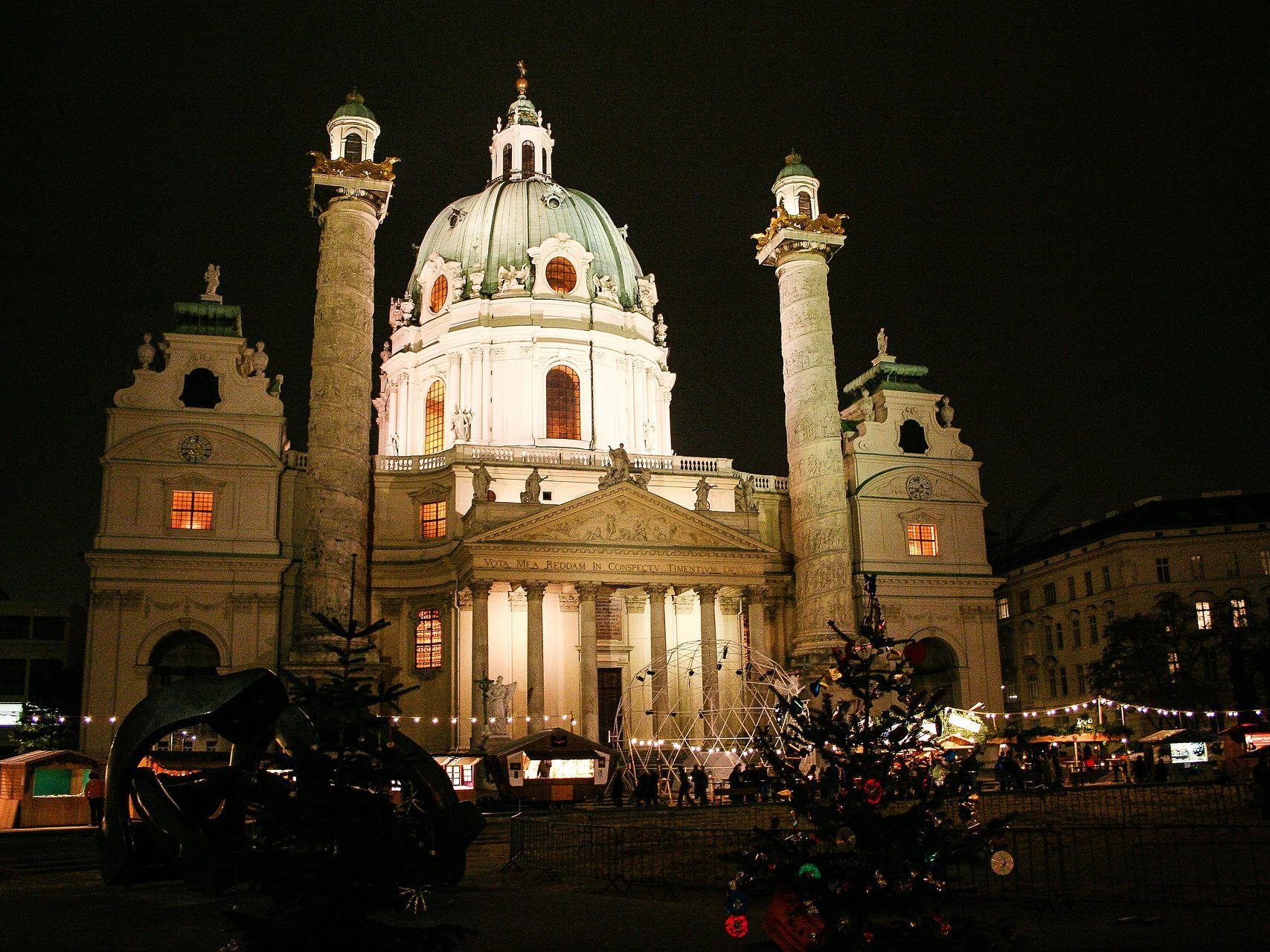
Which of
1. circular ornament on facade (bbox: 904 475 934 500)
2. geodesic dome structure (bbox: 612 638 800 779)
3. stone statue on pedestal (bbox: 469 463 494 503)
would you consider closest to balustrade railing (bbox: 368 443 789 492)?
stone statue on pedestal (bbox: 469 463 494 503)

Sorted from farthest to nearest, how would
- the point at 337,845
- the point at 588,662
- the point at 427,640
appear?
1. the point at 427,640
2. the point at 588,662
3. the point at 337,845

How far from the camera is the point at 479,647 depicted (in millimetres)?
45469

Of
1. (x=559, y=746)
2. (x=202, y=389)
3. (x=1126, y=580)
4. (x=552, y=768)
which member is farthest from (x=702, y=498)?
(x=1126, y=580)

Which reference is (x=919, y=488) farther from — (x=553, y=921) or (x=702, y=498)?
(x=553, y=921)

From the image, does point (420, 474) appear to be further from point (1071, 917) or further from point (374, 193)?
point (1071, 917)

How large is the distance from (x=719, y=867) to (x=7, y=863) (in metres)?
13.3

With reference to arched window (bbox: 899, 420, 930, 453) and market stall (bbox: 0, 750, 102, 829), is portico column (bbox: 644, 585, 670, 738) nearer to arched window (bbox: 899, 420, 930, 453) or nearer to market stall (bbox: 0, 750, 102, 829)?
arched window (bbox: 899, 420, 930, 453)

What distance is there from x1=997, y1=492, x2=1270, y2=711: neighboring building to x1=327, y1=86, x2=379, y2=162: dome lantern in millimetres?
40636

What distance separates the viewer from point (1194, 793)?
2772cm

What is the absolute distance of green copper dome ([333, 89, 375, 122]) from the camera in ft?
153

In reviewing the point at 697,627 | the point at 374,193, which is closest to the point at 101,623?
the point at 374,193

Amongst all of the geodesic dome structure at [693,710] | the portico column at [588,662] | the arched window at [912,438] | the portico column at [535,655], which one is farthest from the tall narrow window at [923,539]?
the portico column at [535,655]

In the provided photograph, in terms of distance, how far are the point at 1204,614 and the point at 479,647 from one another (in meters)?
39.0

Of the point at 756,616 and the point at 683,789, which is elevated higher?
the point at 756,616
